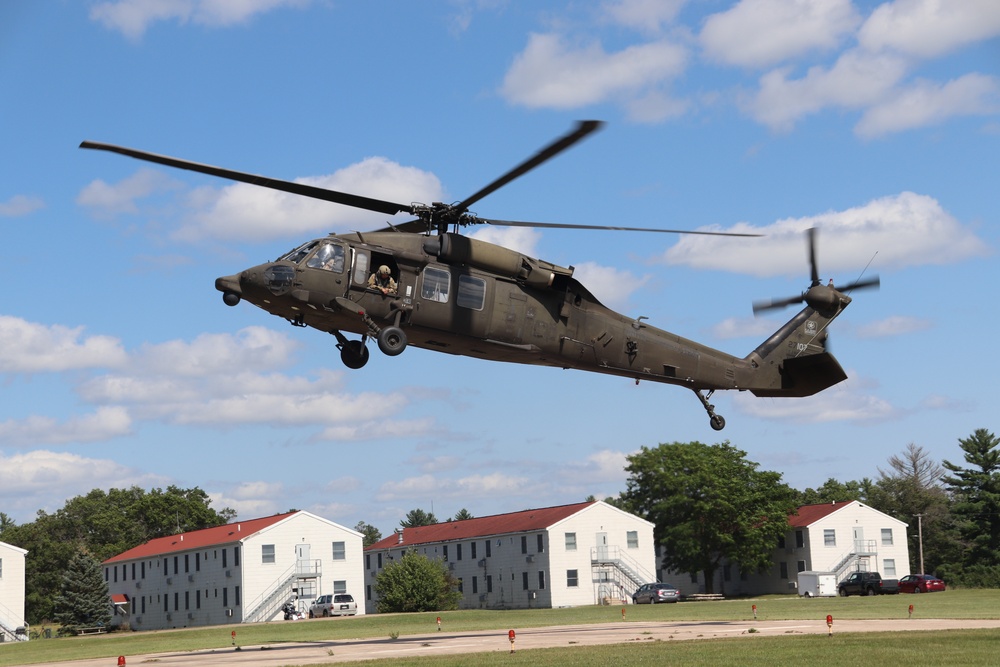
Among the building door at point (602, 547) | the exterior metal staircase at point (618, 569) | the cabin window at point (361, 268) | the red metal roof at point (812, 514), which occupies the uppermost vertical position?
the cabin window at point (361, 268)

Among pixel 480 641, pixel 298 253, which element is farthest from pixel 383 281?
pixel 480 641

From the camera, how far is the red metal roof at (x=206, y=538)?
80875 millimetres

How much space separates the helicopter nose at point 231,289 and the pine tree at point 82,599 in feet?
201

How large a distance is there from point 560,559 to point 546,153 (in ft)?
204

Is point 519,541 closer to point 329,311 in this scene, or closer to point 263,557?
point 263,557

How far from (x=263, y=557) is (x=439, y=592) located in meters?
13.8

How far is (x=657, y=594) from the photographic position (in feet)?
233

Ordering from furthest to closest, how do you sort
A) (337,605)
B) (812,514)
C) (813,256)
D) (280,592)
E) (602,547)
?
(812,514)
(602,547)
(280,592)
(337,605)
(813,256)

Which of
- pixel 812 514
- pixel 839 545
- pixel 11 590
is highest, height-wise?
pixel 812 514

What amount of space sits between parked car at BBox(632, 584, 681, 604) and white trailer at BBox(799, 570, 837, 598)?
9281 millimetres

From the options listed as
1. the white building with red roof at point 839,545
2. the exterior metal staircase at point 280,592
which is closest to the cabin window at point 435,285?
the exterior metal staircase at point 280,592

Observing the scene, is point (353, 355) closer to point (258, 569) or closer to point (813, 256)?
point (813, 256)

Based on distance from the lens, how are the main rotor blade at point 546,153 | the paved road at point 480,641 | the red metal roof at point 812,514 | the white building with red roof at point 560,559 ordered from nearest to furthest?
1. the main rotor blade at point 546,153
2. the paved road at point 480,641
3. the white building with red roof at point 560,559
4. the red metal roof at point 812,514

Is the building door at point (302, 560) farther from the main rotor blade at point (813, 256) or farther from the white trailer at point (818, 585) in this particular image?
the main rotor blade at point (813, 256)
